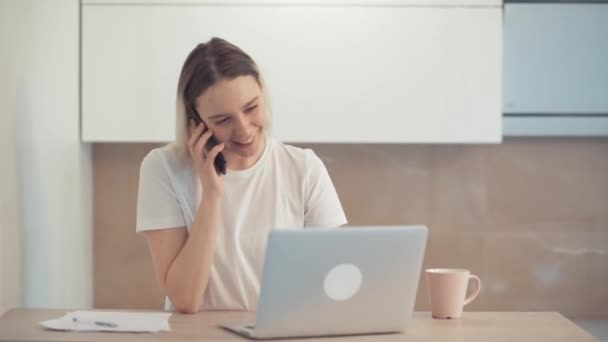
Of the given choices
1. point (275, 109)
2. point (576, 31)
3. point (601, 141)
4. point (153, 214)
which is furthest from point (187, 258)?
point (601, 141)

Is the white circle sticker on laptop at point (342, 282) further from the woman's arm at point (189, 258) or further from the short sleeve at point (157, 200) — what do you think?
the short sleeve at point (157, 200)

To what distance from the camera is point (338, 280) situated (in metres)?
1.67

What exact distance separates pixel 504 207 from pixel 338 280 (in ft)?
5.32

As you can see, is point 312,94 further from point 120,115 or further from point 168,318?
point 168,318

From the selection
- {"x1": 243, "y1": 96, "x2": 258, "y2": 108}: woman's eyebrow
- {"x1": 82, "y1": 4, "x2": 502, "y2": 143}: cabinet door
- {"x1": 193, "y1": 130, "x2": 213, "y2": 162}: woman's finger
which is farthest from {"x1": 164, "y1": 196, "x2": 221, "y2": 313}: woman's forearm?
{"x1": 82, "y1": 4, "x2": 502, "y2": 143}: cabinet door

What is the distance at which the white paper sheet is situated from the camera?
173 cm

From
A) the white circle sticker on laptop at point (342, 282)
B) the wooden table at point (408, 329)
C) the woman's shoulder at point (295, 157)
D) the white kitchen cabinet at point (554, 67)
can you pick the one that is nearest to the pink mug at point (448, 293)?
the wooden table at point (408, 329)

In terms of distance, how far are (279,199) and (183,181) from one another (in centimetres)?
21

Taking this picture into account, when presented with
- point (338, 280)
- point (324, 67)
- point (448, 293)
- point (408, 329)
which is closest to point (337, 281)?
point (338, 280)

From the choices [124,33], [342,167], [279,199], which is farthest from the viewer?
[342,167]

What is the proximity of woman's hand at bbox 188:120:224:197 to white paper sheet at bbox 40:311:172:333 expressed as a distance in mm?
278

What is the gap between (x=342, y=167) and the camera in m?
3.16

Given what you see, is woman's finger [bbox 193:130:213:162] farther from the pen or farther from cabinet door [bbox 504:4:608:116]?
cabinet door [bbox 504:4:608:116]

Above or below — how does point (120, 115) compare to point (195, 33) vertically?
below
